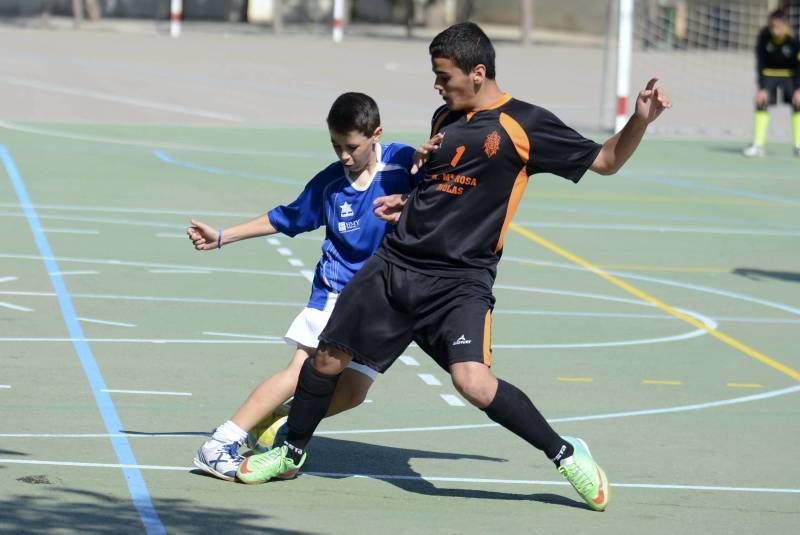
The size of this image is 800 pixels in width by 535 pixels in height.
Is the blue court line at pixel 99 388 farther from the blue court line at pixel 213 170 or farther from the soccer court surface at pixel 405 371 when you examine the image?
the blue court line at pixel 213 170

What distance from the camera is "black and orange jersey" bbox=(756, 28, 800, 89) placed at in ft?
81.3

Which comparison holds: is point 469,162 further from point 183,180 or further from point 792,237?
point 183,180

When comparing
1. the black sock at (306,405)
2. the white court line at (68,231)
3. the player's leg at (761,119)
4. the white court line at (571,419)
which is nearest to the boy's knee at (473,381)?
the black sock at (306,405)

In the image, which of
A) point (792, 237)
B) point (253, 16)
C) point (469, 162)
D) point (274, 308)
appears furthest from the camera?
point (253, 16)

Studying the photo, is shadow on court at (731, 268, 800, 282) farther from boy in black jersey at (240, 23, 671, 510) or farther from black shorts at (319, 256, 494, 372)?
black shorts at (319, 256, 494, 372)

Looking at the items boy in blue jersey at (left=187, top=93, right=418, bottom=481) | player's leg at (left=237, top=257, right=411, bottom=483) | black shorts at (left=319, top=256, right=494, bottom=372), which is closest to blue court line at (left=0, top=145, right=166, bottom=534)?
boy in blue jersey at (left=187, top=93, right=418, bottom=481)

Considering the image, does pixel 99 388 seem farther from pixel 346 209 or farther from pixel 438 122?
pixel 438 122

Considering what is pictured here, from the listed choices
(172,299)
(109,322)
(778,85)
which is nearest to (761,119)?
(778,85)

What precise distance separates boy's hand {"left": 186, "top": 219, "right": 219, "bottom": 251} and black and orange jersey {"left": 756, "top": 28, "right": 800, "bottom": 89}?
18.4 m

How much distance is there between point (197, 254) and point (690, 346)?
4.85 metres

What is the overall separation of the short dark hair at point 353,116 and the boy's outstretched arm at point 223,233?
0.63 metres

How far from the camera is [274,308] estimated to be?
1215 centimetres

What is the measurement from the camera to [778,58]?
24.8m

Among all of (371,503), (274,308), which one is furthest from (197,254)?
(371,503)
